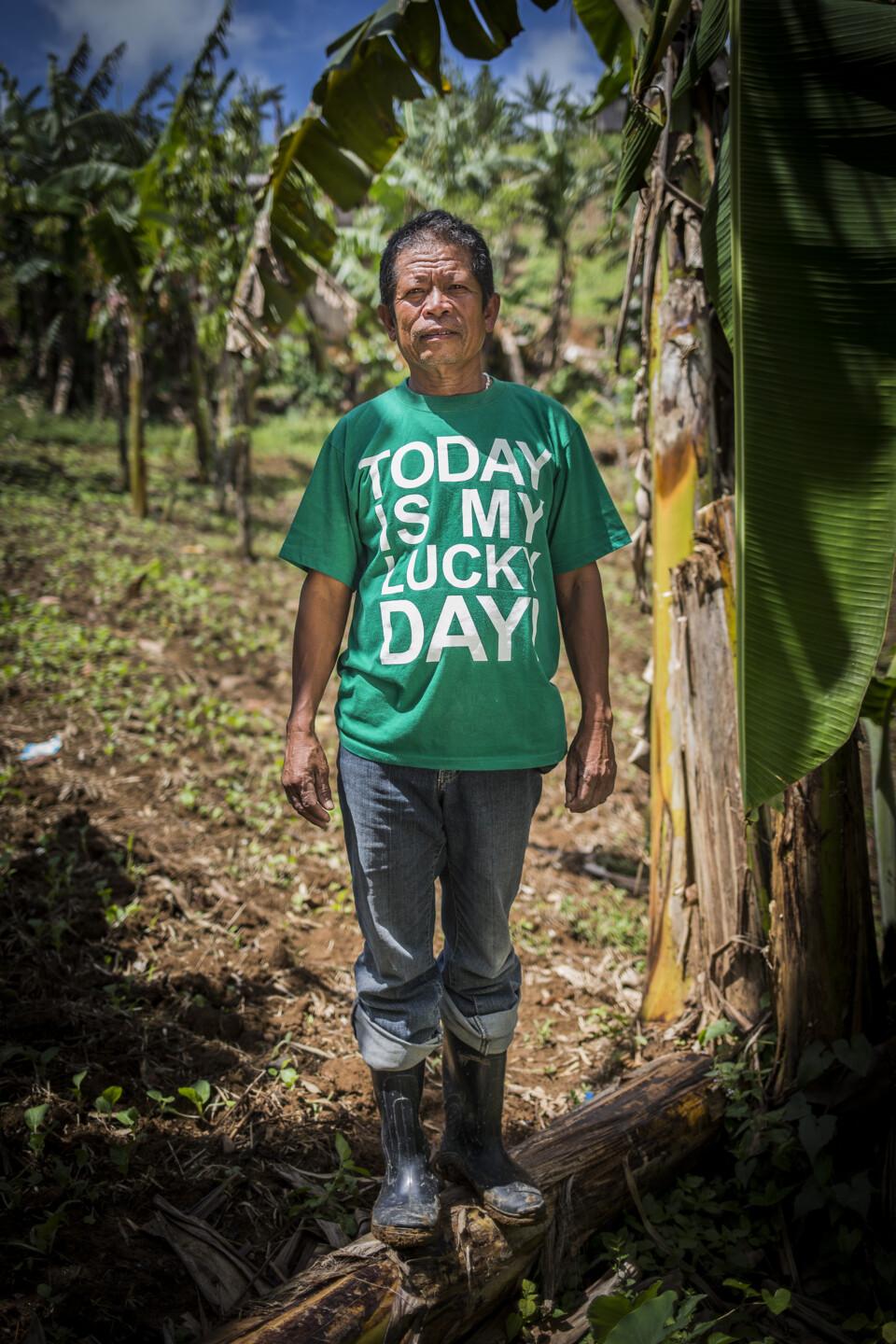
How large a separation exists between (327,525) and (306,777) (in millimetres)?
510

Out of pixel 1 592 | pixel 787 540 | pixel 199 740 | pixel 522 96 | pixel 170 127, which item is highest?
pixel 522 96

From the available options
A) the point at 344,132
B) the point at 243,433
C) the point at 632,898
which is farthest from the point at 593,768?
the point at 243,433

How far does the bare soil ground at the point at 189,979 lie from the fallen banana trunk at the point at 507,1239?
0.29 metres

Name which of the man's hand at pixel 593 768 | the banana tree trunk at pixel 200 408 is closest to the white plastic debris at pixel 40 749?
the man's hand at pixel 593 768

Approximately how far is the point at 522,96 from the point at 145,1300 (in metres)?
14.4

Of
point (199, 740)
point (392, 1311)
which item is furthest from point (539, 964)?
point (199, 740)

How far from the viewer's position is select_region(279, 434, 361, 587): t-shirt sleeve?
181cm

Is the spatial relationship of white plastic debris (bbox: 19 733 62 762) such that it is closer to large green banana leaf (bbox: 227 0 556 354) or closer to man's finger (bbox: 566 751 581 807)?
large green banana leaf (bbox: 227 0 556 354)

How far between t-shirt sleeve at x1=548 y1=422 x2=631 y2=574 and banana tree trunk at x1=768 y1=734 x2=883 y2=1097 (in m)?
0.81

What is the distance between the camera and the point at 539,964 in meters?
3.39

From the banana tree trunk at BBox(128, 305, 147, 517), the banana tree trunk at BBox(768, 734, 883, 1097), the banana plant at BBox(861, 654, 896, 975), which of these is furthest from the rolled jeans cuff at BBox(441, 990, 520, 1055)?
the banana tree trunk at BBox(128, 305, 147, 517)

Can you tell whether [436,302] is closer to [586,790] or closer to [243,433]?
[586,790]

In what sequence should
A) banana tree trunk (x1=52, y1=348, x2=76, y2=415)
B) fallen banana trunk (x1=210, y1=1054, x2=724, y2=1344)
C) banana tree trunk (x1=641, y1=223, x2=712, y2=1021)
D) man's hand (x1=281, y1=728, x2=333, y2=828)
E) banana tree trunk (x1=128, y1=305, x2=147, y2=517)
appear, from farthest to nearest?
banana tree trunk (x1=52, y1=348, x2=76, y2=415) → banana tree trunk (x1=128, y1=305, x2=147, y2=517) → banana tree trunk (x1=641, y1=223, x2=712, y2=1021) → man's hand (x1=281, y1=728, x2=333, y2=828) → fallen banana trunk (x1=210, y1=1054, x2=724, y2=1344)

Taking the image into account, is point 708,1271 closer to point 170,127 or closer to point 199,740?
point 199,740
